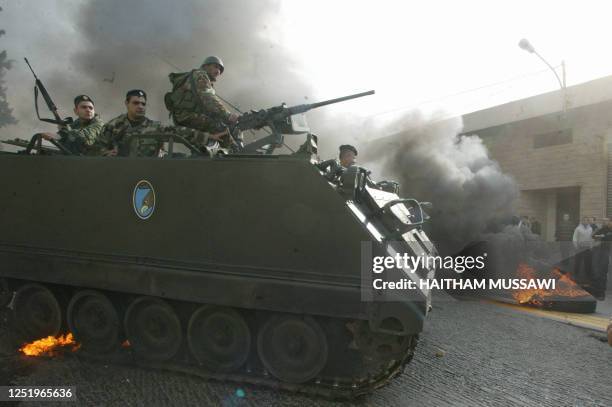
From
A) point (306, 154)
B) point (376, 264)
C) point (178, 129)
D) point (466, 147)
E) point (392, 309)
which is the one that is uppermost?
point (466, 147)

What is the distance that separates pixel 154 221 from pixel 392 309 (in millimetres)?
2279

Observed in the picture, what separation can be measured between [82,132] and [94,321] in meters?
2.12

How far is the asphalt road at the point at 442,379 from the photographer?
3.89m

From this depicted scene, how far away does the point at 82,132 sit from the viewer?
214 inches

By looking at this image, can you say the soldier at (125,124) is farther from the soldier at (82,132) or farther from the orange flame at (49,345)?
the orange flame at (49,345)

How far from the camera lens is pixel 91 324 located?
4785 millimetres

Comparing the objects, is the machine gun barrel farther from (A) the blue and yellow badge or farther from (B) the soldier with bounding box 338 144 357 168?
(A) the blue and yellow badge

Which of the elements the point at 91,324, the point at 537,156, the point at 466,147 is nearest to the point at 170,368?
the point at 91,324

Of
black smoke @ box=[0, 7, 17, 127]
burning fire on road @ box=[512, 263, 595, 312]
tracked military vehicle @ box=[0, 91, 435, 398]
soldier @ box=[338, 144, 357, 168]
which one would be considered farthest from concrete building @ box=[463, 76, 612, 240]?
black smoke @ box=[0, 7, 17, 127]

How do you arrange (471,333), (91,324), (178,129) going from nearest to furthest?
(91,324)
(178,129)
(471,333)

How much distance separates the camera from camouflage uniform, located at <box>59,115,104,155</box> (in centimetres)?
529

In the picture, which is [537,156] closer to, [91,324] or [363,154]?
[363,154]

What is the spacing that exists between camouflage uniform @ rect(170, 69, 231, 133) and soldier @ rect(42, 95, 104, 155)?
980 mm

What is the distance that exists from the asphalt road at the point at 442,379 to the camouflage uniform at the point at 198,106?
265cm
